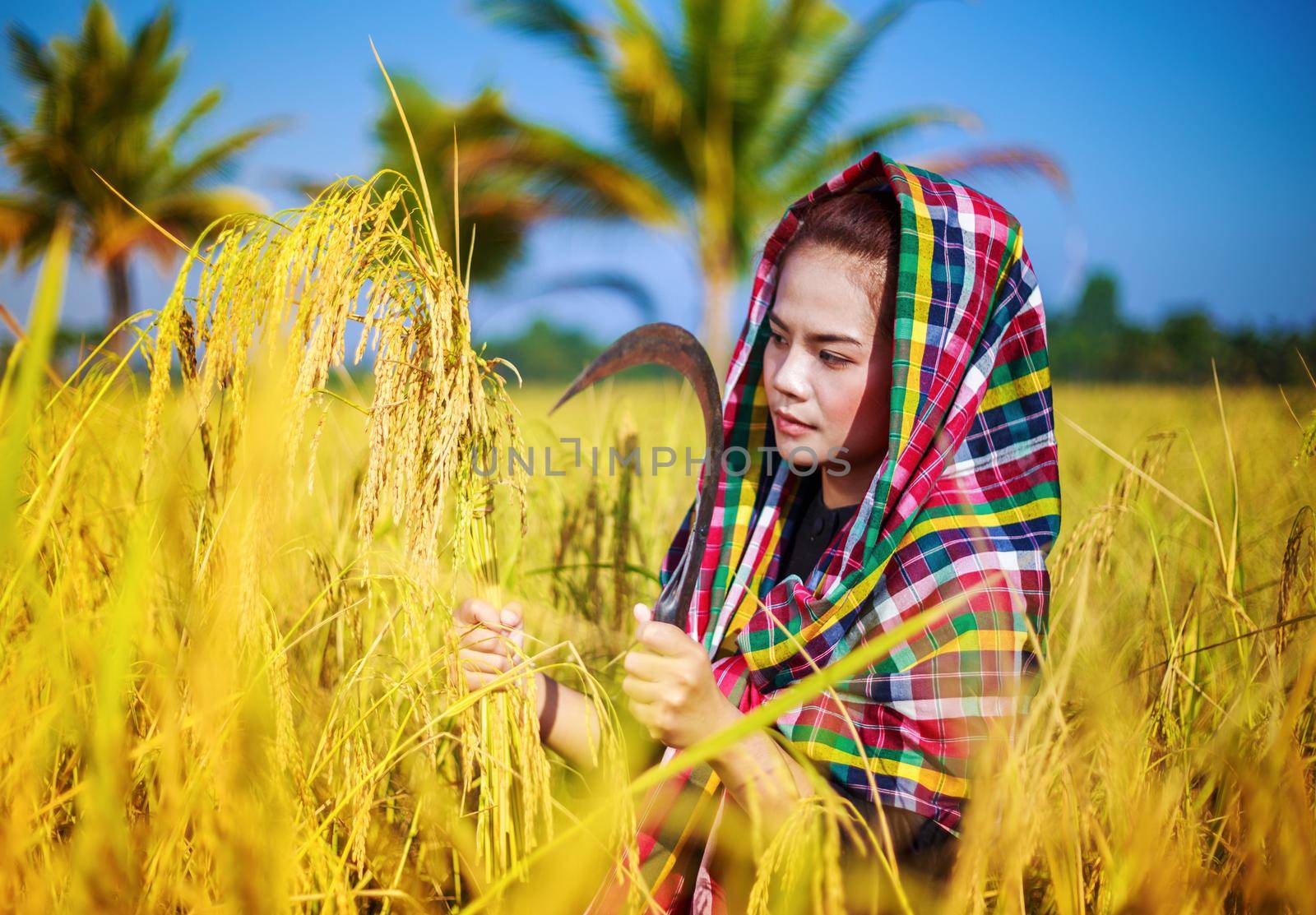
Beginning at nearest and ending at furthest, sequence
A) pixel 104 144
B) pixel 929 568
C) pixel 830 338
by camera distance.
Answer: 1. pixel 929 568
2. pixel 830 338
3. pixel 104 144

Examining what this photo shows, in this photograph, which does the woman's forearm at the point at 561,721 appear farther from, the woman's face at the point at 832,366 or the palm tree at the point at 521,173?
the palm tree at the point at 521,173

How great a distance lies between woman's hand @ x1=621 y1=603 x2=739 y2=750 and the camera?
105 centimetres

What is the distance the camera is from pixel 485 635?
4.01ft

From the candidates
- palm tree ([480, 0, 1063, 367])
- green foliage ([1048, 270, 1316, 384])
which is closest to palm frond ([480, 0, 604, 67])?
palm tree ([480, 0, 1063, 367])

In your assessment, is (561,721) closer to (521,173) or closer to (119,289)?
(521,173)

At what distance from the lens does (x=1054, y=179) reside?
8922 millimetres

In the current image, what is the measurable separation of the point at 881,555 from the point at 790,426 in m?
0.29

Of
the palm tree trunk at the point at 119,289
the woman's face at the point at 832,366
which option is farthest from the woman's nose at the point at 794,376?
the palm tree trunk at the point at 119,289

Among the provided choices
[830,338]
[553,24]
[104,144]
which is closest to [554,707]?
[830,338]

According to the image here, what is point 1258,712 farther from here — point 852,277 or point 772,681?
point 852,277

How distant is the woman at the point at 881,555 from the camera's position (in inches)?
42.5

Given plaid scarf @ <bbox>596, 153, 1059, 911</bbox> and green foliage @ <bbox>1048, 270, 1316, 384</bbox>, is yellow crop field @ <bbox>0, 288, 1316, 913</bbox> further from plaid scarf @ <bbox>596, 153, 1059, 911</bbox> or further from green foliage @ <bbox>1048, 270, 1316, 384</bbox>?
green foliage @ <bbox>1048, 270, 1316, 384</bbox>

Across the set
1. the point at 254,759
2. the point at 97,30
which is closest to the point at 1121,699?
the point at 254,759

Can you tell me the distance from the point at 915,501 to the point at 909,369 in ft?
0.69
